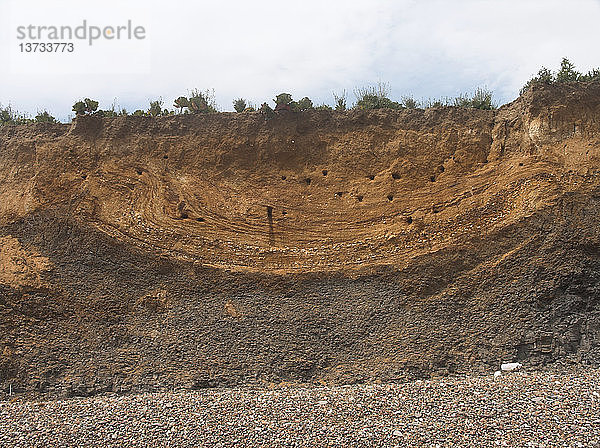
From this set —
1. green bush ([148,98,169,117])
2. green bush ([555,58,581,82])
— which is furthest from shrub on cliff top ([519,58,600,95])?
green bush ([148,98,169,117])

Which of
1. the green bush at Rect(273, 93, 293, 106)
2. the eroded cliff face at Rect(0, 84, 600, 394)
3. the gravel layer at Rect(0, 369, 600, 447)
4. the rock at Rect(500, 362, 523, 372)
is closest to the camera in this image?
the gravel layer at Rect(0, 369, 600, 447)

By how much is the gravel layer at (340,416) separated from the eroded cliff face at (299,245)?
769mm

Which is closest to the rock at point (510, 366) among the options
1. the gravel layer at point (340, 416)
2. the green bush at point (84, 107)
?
the gravel layer at point (340, 416)

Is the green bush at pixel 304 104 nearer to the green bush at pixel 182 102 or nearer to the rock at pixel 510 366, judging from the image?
the green bush at pixel 182 102

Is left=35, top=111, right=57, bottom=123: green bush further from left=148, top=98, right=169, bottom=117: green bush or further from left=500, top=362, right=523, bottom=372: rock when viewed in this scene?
left=500, top=362, right=523, bottom=372: rock

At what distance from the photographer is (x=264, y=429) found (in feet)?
29.9

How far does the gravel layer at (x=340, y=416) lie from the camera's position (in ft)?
28.2

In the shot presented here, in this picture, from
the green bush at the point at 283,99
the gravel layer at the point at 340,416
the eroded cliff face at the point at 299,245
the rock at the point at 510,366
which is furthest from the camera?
the green bush at the point at 283,99

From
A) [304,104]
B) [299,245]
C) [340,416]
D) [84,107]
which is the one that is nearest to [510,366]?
[340,416]

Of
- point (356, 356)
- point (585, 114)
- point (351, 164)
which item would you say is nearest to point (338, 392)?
point (356, 356)

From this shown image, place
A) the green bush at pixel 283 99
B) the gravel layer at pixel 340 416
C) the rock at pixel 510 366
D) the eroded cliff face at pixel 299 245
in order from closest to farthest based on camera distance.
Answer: the gravel layer at pixel 340 416 < the rock at pixel 510 366 < the eroded cliff face at pixel 299 245 < the green bush at pixel 283 99

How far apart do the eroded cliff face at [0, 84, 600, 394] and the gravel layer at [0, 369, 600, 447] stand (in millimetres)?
769

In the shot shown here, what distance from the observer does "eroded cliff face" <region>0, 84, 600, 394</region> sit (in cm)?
1177

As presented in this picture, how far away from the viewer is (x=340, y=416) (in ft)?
31.1
